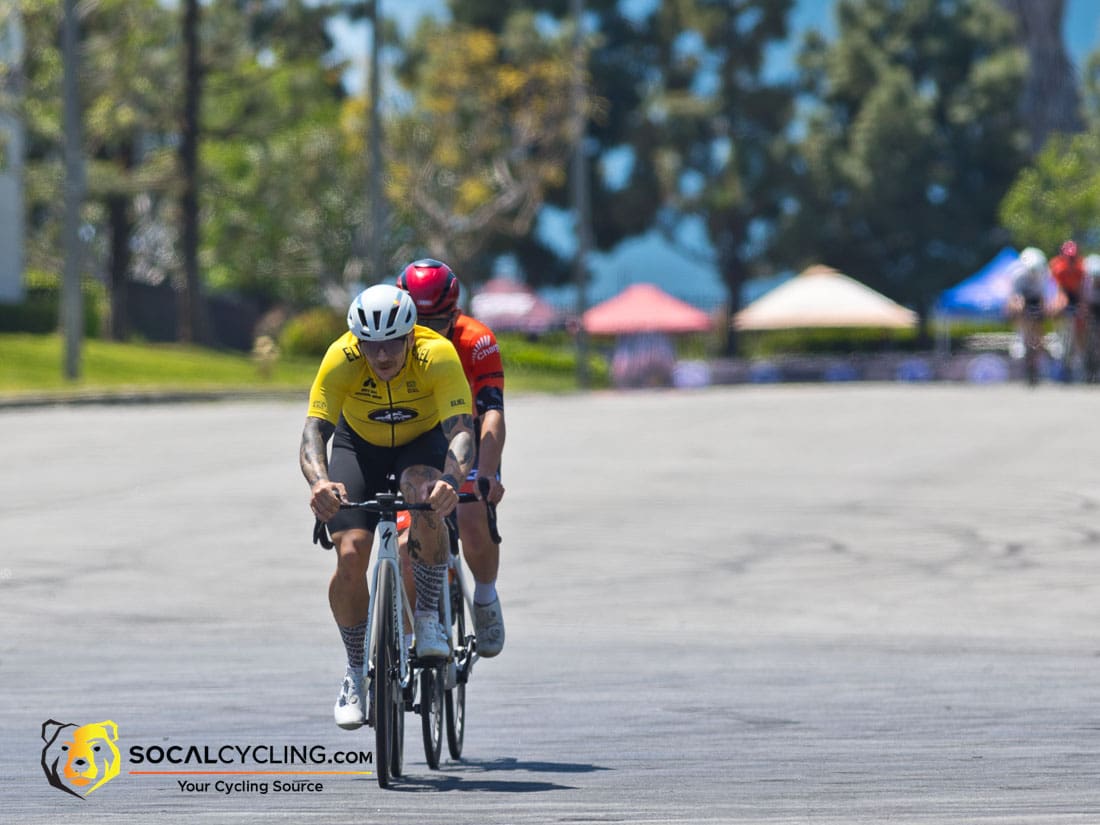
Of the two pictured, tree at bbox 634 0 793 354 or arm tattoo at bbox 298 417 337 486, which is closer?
arm tattoo at bbox 298 417 337 486

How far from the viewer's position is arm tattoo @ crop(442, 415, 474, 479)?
846cm

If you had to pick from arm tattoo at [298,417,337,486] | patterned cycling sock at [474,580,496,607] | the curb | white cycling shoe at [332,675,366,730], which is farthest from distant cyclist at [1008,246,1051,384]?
white cycling shoe at [332,675,366,730]

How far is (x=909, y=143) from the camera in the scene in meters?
74.9

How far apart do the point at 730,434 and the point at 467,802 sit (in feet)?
67.0

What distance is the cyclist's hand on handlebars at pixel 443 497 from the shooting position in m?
8.33

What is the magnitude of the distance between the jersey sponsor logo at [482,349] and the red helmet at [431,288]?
0.30 metres

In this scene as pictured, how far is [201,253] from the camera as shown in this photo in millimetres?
83750

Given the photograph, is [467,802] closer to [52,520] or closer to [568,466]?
[52,520]

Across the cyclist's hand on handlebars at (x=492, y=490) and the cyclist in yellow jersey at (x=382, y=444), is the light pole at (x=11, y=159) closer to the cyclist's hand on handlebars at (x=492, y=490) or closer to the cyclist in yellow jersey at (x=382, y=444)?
the cyclist's hand on handlebars at (x=492, y=490)

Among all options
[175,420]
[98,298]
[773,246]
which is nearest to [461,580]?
[175,420]

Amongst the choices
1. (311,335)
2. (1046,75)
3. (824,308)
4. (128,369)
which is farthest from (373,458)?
(1046,75)

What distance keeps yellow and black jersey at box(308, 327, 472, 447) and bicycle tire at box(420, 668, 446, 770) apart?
95 cm

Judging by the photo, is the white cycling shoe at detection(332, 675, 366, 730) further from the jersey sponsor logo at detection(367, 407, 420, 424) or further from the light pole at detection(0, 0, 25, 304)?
the light pole at detection(0, 0, 25, 304)

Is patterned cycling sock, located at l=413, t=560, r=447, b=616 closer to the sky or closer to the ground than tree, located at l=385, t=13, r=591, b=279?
closer to the ground
